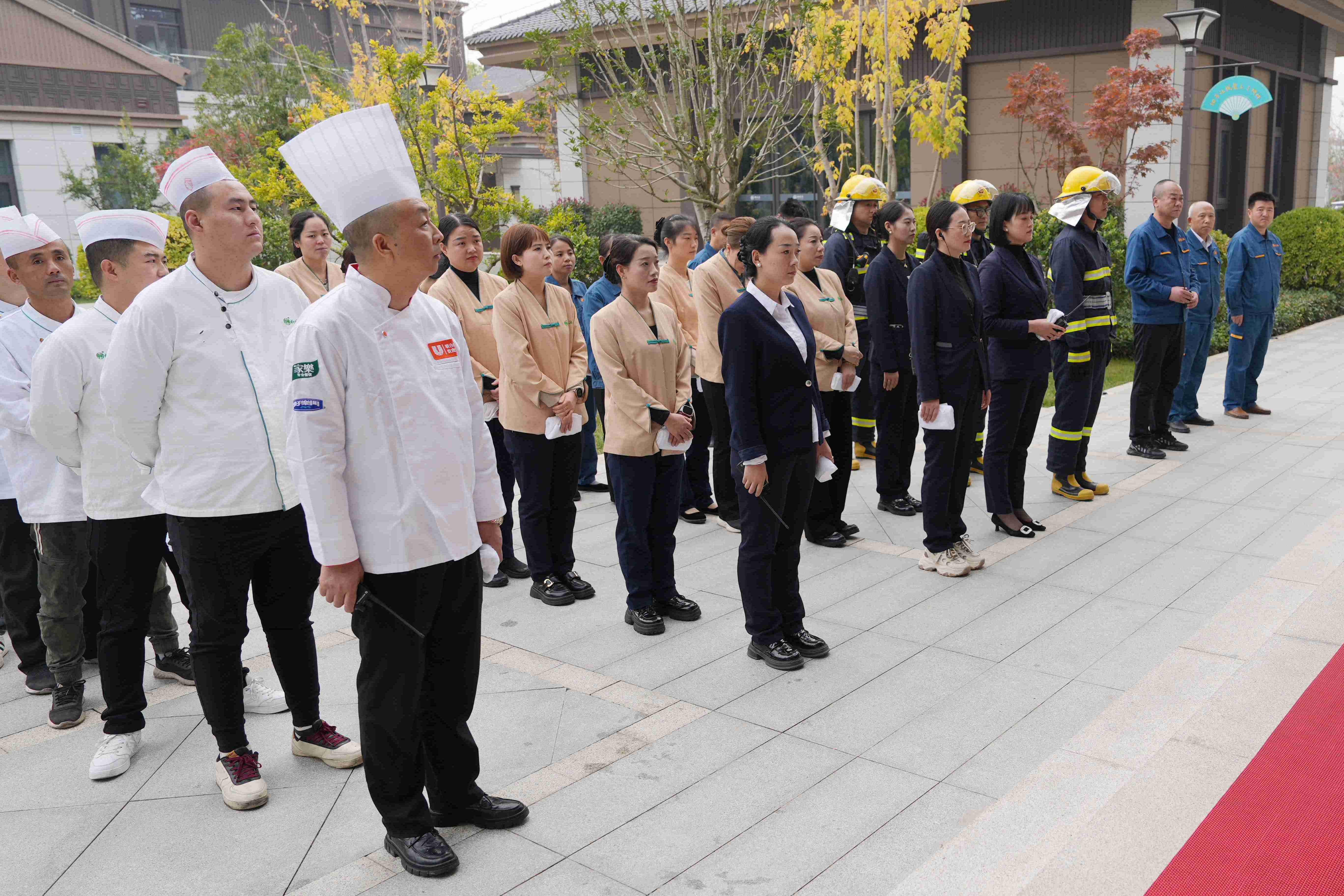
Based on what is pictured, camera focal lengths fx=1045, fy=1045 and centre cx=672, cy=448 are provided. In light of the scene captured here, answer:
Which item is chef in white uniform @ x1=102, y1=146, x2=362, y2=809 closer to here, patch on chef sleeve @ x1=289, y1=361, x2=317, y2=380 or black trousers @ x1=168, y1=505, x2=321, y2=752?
black trousers @ x1=168, y1=505, x2=321, y2=752

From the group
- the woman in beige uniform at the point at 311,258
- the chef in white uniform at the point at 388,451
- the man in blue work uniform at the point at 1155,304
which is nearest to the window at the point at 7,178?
the woman in beige uniform at the point at 311,258

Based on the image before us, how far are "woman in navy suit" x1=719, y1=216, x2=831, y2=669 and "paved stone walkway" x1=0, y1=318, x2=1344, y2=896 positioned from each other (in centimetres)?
28

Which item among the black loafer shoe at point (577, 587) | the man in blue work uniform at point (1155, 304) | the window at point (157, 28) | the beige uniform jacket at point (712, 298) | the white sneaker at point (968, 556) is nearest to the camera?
the black loafer shoe at point (577, 587)

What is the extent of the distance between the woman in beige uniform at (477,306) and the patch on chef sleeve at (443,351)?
2539mm

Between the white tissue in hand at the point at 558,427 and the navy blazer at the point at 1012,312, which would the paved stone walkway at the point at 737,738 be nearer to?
the white tissue in hand at the point at 558,427

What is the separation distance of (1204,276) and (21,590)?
29.0 ft

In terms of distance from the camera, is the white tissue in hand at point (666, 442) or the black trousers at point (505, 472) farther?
the black trousers at point (505, 472)

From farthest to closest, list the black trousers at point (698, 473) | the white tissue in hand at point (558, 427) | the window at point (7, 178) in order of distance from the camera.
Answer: the window at point (7, 178), the black trousers at point (698, 473), the white tissue in hand at point (558, 427)

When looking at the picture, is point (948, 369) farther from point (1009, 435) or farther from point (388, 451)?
point (388, 451)

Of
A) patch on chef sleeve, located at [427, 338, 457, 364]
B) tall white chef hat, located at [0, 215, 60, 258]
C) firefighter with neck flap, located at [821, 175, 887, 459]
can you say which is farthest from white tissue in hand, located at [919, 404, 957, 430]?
tall white chef hat, located at [0, 215, 60, 258]

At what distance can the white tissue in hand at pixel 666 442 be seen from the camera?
196 inches

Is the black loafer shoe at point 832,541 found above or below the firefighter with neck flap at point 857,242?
below

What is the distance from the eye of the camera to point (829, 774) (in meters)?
3.57

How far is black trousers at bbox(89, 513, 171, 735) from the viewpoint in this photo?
3.86 meters
